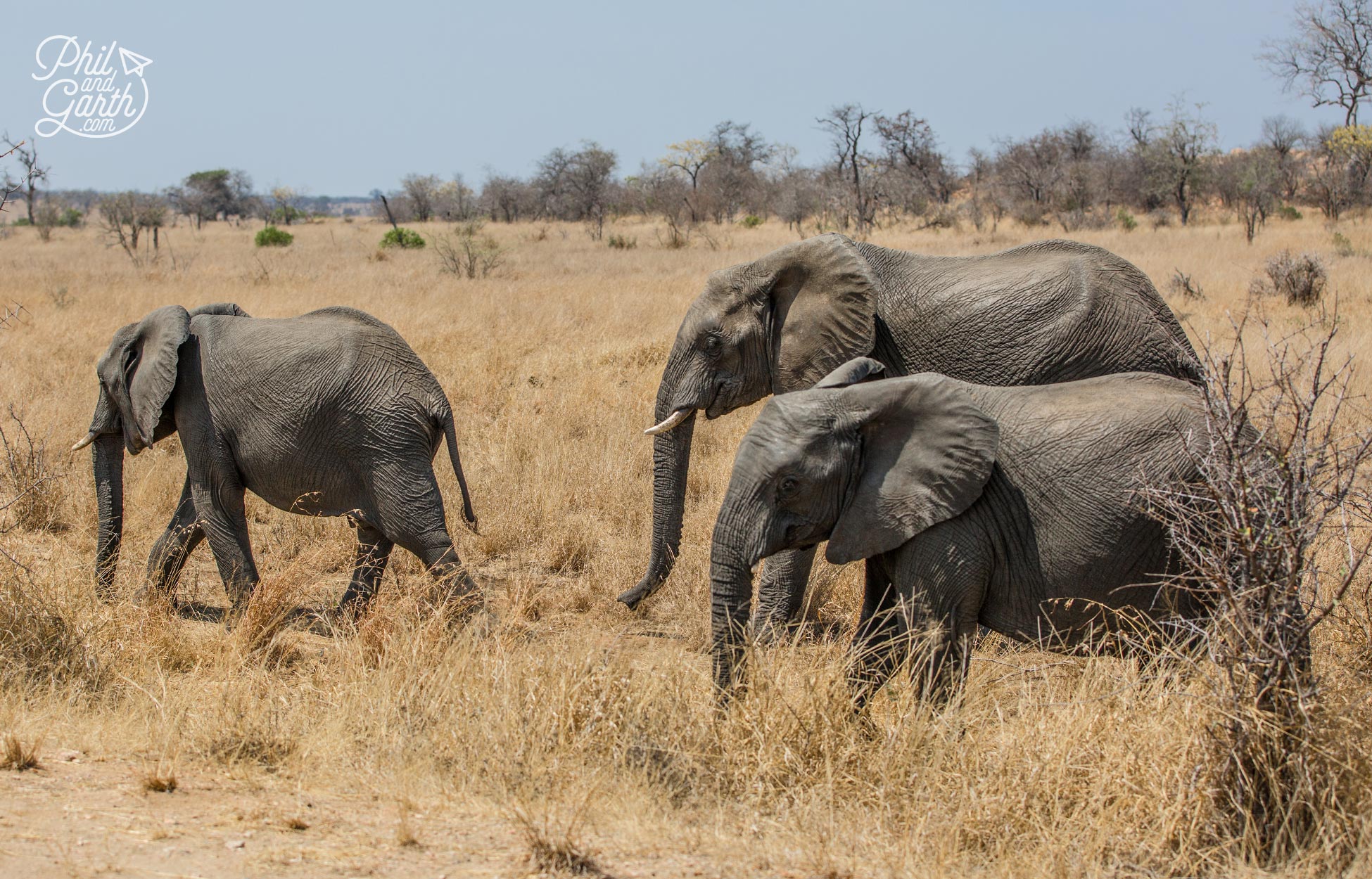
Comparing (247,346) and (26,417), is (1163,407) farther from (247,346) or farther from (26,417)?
(26,417)

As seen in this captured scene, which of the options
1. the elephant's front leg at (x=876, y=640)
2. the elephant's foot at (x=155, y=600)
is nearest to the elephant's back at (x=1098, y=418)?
the elephant's front leg at (x=876, y=640)

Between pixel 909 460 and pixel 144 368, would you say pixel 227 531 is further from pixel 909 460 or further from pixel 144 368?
pixel 909 460

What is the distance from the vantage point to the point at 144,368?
6016 millimetres

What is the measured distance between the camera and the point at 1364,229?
23.8m

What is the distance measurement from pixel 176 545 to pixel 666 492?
8.37 feet

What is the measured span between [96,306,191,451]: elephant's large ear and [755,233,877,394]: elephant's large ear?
2.88 meters

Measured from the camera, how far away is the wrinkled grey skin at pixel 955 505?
159 inches

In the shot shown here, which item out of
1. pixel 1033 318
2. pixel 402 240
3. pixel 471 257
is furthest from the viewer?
pixel 402 240

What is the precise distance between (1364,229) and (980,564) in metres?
23.6

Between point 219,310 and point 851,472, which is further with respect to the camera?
point 219,310

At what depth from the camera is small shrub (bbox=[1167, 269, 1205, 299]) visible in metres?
14.2

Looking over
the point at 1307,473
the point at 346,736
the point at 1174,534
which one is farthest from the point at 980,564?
the point at 346,736

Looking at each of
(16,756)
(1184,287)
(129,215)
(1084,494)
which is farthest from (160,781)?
(129,215)

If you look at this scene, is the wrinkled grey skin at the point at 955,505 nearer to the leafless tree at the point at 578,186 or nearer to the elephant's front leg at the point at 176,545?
the elephant's front leg at the point at 176,545
